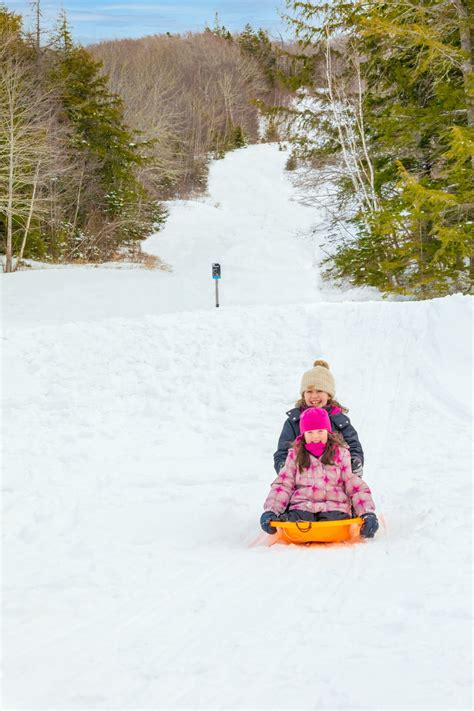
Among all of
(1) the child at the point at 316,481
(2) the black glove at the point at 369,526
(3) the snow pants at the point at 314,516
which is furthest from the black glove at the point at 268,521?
(2) the black glove at the point at 369,526

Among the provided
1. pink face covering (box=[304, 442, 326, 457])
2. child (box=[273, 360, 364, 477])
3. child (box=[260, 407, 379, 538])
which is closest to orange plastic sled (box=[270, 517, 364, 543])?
child (box=[260, 407, 379, 538])

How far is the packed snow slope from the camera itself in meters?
2.82

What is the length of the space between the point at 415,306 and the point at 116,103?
20.9 meters

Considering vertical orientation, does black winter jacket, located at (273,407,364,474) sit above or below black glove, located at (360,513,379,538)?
above

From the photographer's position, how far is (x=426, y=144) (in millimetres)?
16234

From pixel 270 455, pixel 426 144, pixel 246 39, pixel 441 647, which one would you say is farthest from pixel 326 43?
pixel 246 39

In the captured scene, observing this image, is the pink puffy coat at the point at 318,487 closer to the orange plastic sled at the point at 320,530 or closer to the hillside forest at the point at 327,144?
the orange plastic sled at the point at 320,530

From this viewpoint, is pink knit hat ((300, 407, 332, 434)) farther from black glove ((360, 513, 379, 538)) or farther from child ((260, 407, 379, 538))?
black glove ((360, 513, 379, 538))

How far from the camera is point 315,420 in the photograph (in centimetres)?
506

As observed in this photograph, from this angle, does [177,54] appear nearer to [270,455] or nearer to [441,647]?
[270,455]

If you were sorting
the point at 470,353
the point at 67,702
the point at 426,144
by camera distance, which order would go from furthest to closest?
the point at 426,144 < the point at 470,353 < the point at 67,702

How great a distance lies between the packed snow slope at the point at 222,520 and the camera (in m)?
2.82

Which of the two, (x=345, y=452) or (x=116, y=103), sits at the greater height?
(x=116, y=103)

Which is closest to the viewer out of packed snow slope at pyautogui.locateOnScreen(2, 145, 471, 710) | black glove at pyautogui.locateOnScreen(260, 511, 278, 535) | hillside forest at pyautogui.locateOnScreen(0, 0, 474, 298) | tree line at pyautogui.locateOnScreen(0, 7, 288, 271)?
packed snow slope at pyautogui.locateOnScreen(2, 145, 471, 710)
